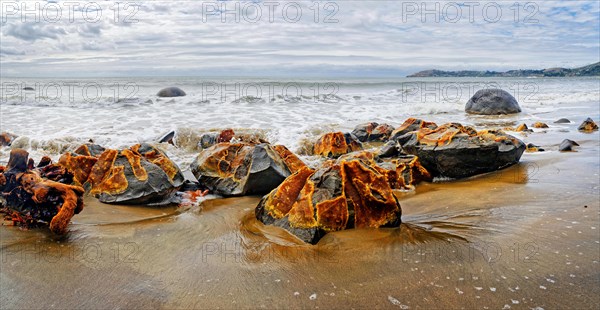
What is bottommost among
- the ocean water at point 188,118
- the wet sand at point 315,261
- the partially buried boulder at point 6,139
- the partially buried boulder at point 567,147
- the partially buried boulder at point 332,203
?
the wet sand at point 315,261

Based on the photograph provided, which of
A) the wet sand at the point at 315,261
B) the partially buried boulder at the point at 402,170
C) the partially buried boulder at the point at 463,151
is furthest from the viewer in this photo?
the partially buried boulder at the point at 463,151

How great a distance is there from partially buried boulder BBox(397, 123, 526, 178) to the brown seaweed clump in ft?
15.9

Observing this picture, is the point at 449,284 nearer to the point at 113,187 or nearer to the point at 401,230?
the point at 401,230

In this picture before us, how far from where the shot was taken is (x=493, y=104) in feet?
54.2

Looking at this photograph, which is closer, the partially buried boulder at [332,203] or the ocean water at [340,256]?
the ocean water at [340,256]

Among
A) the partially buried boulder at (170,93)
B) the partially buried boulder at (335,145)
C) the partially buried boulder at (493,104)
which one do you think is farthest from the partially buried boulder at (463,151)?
the partially buried boulder at (170,93)

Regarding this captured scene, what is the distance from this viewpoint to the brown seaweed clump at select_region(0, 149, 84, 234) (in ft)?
12.4

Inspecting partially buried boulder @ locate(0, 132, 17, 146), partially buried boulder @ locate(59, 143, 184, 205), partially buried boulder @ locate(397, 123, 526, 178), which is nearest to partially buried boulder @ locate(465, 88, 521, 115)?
partially buried boulder @ locate(397, 123, 526, 178)

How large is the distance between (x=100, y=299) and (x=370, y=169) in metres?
2.70

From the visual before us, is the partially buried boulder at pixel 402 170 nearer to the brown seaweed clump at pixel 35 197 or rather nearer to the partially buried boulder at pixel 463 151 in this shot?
the partially buried boulder at pixel 463 151

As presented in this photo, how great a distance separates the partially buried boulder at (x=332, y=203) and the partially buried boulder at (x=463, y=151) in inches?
97.9

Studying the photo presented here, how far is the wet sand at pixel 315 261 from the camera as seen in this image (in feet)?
8.91

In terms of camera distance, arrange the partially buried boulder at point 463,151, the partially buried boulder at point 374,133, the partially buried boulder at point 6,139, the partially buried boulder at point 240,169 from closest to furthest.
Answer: the partially buried boulder at point 240,169
the partially buried boulder at point 463,151
the partially buried boulder at point 6,139
the partially buried boulder at point 374,133

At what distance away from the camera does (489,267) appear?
10.1 ft
